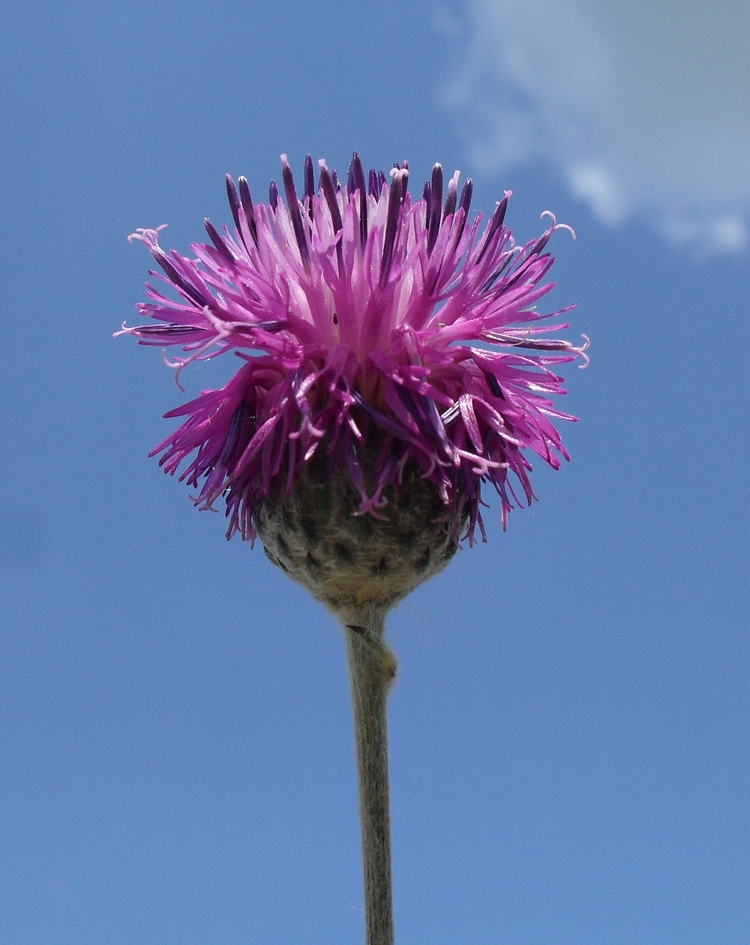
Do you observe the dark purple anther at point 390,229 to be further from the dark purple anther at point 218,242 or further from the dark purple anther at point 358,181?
the dark purple anther at point 218,242

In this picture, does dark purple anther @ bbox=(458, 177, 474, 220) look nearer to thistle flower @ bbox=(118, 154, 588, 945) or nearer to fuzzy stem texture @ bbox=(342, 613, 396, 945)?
thistle flower @ bbox=(118, 154, 588, 945)

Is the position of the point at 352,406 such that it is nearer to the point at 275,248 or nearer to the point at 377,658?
the point at 275,248

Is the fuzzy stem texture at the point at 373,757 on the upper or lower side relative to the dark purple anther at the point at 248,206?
lower

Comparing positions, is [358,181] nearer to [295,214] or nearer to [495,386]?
[295,214]

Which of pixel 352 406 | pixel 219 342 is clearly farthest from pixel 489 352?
pixel 219 342

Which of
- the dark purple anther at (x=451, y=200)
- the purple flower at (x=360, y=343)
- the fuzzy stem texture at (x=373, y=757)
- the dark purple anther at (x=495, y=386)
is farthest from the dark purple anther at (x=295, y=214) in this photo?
the fuzzy stem texture at (x=373, y=757)

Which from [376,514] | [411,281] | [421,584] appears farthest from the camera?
[421,584]

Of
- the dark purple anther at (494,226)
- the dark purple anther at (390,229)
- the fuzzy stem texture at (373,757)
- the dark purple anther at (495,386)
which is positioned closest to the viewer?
the fuzzy stem texture at (373,757)
